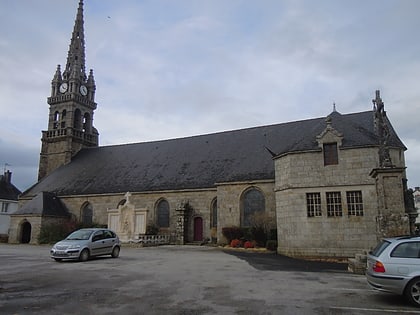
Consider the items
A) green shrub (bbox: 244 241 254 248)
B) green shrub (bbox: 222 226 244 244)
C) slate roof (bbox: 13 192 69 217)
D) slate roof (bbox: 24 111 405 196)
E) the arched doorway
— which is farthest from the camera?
the arched doorway

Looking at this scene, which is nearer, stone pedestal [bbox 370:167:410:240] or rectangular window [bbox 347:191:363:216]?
stone pedestal [bbox 370:167:410:240]

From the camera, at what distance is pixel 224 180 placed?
83.4 feet

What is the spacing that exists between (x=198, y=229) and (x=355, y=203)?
1303 cm

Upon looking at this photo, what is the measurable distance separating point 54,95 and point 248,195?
2835 cm

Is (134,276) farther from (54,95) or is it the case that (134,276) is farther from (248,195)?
(54,95)

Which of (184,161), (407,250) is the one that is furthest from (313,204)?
(184,161)

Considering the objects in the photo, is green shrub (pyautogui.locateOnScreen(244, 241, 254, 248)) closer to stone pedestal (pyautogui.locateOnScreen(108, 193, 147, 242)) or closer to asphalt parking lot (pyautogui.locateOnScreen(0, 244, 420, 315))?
stone pedestal (pyautogui.locateOnScreen(108, 193, 147, 242))

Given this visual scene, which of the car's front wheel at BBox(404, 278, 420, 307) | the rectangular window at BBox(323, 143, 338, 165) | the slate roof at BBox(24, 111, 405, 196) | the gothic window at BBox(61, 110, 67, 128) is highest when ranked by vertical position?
the gothic window at BBox(61, 110, 67, 128)

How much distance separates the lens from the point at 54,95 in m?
41.8

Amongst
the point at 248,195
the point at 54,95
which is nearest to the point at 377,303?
the point at 248,195

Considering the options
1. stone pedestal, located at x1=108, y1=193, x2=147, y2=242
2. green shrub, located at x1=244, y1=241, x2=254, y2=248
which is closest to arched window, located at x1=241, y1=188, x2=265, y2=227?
green shrub, located at x1=244, y1=241, x2=254, y2=248

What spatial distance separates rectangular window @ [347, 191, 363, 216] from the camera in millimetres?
17109

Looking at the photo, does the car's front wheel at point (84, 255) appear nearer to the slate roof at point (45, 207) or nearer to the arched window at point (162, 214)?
the arched window at point (162, 214)

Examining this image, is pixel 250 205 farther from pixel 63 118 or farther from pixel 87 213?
pixel 63 118
